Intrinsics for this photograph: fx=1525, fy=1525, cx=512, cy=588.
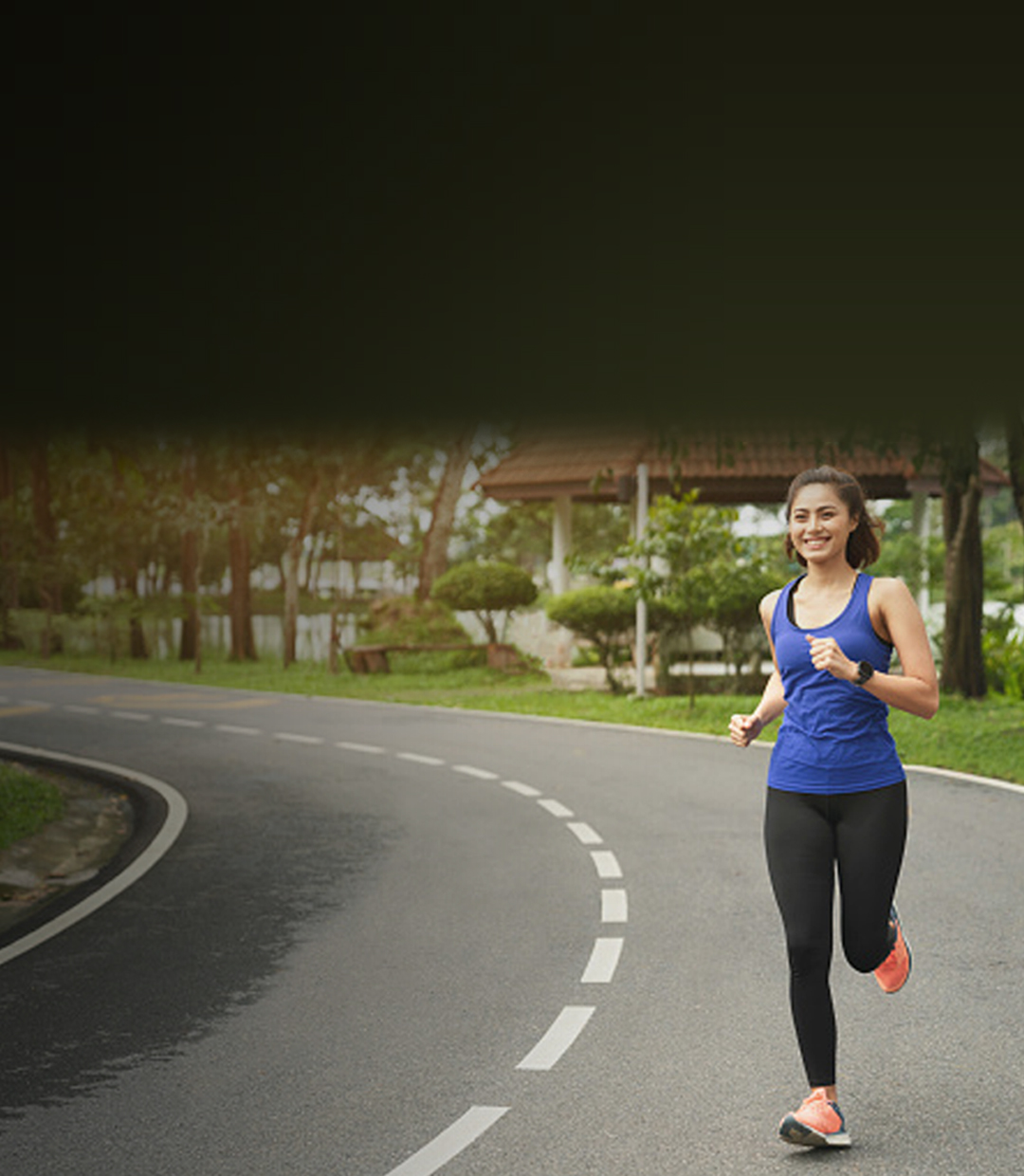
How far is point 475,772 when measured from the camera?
15047 millimetres

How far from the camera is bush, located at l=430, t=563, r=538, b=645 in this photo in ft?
103

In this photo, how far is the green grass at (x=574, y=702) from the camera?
637 inches

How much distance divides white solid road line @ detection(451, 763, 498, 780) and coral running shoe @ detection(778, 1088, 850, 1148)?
9972mm

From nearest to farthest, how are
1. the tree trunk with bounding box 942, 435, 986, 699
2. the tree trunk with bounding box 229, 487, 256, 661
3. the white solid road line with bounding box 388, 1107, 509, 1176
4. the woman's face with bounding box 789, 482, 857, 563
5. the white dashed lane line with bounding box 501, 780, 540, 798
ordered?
the white solid road line with bounding box 388, 1107, 509, 1176
the woman's face with bounding box 789, 482, 857, 563
the white dashed lane line with bounding box 501, 780, 540, 798
the tree trunk with bounding box 942, 435, 986, 699
the tree trunk with bounding box 229, 487, 256, 661

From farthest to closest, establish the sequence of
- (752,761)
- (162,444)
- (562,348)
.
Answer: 1. (752,761)
2. (162,444)
3. (562,348)

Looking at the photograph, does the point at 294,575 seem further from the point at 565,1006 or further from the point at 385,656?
the point at 565,1006

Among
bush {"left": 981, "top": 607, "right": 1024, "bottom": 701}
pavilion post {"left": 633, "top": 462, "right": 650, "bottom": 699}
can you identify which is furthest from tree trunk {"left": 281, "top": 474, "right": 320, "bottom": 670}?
bush {"left": 981, "top": 607, "right": 1024, "bottom": 701}

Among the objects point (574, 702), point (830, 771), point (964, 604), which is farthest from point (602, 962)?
point (574, 702)

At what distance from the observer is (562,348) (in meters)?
8.51

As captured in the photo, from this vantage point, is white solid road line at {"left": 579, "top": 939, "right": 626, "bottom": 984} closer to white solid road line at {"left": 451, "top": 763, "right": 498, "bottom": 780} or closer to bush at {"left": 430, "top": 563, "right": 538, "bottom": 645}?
white solid road line at {"left": 451, "top": 763, "right": 498, "bottom": 780}

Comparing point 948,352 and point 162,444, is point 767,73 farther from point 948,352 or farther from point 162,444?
point 162,444

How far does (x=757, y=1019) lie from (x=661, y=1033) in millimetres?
458

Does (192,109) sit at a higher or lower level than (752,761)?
higher

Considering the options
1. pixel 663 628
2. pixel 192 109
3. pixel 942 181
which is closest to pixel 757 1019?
pixel 942 181
